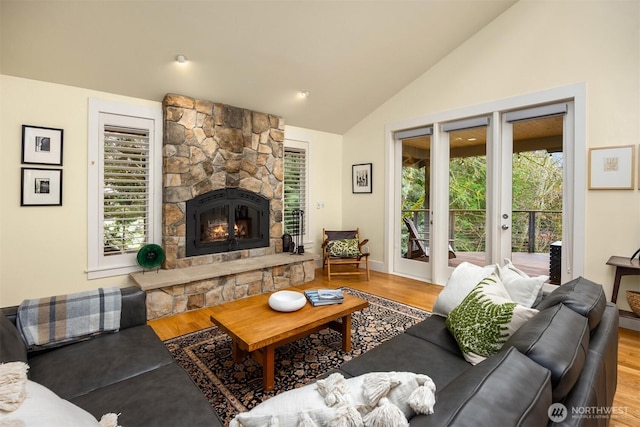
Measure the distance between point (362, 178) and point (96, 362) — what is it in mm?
4325

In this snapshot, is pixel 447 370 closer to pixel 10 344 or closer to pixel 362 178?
pixel 10 344

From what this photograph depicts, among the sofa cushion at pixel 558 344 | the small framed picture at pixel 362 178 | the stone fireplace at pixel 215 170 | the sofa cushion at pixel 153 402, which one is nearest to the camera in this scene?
the sofa cushion at pixel 558 344

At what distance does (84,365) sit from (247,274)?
2.32 meters

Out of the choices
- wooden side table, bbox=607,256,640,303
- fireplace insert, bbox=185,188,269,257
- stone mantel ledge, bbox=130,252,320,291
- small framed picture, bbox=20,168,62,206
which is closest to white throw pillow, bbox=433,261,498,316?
wooden side table, bbox=607,256,640,303

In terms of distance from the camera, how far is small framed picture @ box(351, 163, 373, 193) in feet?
16.7

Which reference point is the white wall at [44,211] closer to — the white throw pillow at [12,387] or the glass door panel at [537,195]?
the white throw pillow at [12,387]

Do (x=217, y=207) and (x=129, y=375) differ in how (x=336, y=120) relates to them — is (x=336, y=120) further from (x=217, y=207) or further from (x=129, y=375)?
(x=129, y=375)

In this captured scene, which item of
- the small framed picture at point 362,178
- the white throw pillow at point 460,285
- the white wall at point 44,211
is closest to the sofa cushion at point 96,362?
the white throw pillow at point 460,285

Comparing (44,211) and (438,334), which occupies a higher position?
→ (44,211)

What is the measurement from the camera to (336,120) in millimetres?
5027

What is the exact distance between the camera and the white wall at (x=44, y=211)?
2.83 meters

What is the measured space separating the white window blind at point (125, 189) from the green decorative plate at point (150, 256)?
26cm

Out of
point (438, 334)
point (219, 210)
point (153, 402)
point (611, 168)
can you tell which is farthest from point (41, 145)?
point (611, 168)

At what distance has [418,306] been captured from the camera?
11.2 feet
